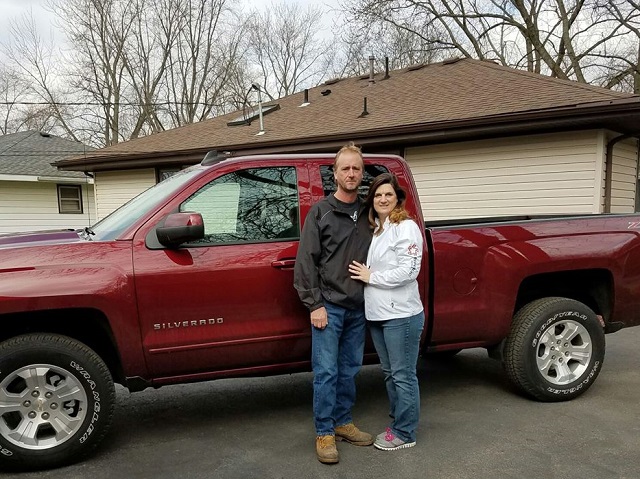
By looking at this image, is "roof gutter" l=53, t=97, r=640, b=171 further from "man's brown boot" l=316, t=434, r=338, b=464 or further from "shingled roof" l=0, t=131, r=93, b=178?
"man's brown boot" l=316, t=434, r=338, b=464

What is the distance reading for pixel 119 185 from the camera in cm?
1394

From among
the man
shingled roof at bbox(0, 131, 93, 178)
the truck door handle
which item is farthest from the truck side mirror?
shingled roof at bbox(0, 131, 93, 178)

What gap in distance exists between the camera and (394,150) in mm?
10516

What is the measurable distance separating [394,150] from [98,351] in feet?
26.2

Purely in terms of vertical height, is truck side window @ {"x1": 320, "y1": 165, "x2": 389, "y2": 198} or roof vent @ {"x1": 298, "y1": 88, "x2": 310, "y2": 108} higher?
roof vent @ {"x1": 298, "y1": 88, "x2": 310, "y2": 108}

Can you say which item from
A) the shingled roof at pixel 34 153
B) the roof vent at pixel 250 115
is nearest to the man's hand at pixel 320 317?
the roof vent at pixel 250 115

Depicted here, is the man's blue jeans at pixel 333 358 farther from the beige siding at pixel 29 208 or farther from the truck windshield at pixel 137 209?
the beige siding at pixel 29 208

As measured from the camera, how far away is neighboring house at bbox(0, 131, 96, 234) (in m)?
17.7

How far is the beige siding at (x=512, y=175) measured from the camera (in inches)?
345

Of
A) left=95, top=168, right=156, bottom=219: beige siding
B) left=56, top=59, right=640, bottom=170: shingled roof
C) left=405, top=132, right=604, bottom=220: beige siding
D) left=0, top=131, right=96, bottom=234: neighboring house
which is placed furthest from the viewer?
left=0, top=131, right=96, bottom=234: neighboring house

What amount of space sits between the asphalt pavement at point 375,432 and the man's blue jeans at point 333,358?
1.00 feet

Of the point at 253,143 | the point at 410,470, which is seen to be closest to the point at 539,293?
the point at 410,470

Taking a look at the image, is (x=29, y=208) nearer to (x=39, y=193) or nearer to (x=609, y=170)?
(x=39, y=193)

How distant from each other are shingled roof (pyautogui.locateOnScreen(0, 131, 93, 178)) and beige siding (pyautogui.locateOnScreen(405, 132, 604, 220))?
11978 mm
